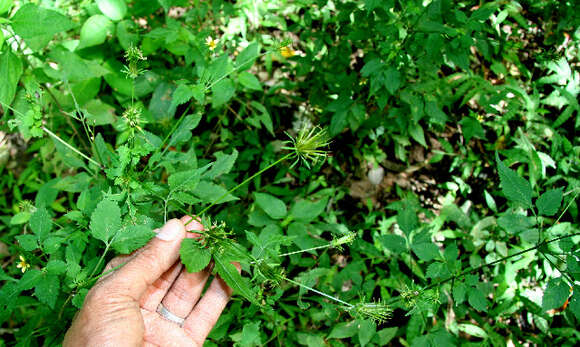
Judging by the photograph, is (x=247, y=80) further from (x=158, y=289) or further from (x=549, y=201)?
(x=549, y=201)

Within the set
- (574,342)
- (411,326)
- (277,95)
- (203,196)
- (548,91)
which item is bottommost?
(574,342)

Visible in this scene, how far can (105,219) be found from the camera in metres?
1.37

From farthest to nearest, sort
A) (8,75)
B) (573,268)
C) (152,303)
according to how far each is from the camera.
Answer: (8,75)
(152,303)
(573,268)

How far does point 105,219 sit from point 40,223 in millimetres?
324

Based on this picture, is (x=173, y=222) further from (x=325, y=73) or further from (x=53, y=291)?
(x=325, y=73)

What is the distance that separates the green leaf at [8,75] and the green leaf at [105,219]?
91 centimetres

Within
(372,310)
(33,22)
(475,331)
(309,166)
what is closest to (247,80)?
(309,166)

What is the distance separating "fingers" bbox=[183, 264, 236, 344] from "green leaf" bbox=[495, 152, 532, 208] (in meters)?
1.30

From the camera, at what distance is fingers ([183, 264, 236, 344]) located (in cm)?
174

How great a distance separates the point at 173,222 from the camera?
1513mm

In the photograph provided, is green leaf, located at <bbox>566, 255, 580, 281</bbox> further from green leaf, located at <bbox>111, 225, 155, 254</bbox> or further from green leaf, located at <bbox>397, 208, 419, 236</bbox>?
green leaf, located at <bbox>111, 225, 155, 254</bbox>

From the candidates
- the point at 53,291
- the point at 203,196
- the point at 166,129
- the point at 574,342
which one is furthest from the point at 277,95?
the point at 574,342

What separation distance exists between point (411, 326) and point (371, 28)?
1.72m

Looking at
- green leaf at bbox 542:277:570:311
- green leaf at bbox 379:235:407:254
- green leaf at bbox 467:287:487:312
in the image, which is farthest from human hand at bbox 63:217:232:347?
green leaf at bbox 542:277:570:311
